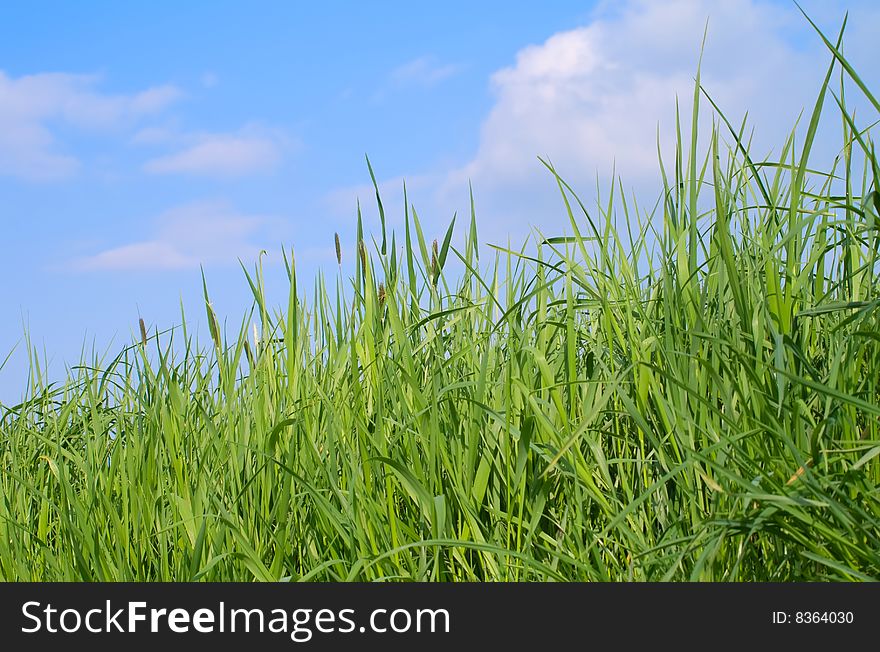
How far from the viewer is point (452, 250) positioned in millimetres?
2266
